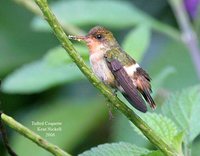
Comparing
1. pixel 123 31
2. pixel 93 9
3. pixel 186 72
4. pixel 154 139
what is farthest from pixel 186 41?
pixel 154 139

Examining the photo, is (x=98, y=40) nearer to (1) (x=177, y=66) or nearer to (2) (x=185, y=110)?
(2) (x=185, y=110)

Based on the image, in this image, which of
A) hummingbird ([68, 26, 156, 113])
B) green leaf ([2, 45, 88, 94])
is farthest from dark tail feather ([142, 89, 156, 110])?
green leaf ([2, 45, 88, 94])

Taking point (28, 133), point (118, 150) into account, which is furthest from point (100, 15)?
point (28, 133)

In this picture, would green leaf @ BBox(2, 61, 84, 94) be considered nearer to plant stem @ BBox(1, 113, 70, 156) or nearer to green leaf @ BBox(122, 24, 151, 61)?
green leaf @ BBox(122, 24, 151, 61)

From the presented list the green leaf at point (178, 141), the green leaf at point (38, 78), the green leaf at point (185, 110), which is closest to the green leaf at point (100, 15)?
the green leaf at point (38, 78)

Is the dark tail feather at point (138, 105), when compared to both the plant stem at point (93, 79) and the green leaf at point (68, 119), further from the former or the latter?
the green leaf at point (68, 119)

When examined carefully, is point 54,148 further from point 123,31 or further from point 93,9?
point 123,31
